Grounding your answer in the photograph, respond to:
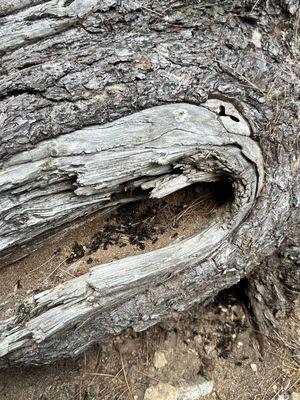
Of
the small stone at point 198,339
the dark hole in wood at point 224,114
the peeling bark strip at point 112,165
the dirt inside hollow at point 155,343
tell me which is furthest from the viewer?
the small stone at point 198,339

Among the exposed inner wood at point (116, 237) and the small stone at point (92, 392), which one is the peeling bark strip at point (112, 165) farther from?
the small stone at point (92, 392)

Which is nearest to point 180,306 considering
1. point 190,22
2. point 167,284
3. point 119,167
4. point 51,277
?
point 167,284

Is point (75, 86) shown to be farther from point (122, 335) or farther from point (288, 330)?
point (288, 330)

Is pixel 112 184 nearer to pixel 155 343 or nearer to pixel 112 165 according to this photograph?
pixel 112 165

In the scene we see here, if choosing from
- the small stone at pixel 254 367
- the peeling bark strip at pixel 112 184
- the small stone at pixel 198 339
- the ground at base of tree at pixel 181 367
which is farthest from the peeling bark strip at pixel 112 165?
the small stone at pixel 254 367

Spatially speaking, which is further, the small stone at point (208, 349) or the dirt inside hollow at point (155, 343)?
the small stone at point (208, 349)

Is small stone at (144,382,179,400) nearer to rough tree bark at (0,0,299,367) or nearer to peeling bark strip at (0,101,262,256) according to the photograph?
rough tree bark at (0,0,299,367)

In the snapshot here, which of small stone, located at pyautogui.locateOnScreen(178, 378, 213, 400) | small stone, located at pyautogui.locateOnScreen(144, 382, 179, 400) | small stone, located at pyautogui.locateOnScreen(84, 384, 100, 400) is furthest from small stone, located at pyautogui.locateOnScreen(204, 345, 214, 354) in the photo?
small stone, located at pyautogui.locateOnScreen(84, 384, 100, 400)
